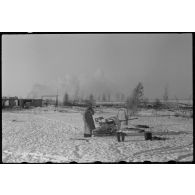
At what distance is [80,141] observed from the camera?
304cm

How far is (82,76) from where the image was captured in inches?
120

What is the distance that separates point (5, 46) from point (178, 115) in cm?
189

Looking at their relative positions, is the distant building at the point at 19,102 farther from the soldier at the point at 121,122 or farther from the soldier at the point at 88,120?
the soldier at the point at 121,122

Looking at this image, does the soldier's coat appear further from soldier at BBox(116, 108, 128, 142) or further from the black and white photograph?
soldier at BBox(116, 108, 128, 142)

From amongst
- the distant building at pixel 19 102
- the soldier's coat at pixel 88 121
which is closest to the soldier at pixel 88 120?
the soldier's coat at pixel 88 121

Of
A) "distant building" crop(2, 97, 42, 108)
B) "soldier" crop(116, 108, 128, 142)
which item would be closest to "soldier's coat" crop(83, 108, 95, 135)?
"soldier" crop(116, 108, 128, 142)

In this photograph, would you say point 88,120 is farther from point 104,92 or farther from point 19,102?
point 19,102

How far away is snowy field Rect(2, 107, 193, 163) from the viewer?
300cm

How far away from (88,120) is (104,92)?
0.34m

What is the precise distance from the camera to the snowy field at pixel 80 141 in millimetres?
2998
